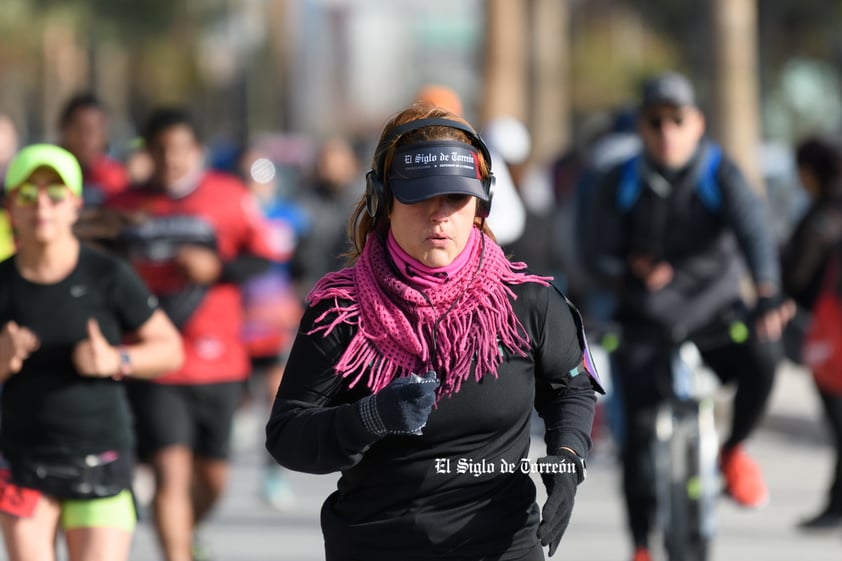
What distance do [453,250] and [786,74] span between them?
4566 cm

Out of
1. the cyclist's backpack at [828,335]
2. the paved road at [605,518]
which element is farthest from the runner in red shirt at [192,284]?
the cyclist's backpack at [828,335]

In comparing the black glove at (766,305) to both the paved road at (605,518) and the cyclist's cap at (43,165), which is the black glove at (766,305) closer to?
the paved road at (605,518)

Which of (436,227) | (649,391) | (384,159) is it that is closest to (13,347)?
(384,159)

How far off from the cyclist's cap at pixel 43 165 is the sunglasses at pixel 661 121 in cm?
262

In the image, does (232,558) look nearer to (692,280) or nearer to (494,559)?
(692,280)

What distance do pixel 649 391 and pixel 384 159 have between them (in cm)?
370

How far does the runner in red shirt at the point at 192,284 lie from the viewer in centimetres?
752

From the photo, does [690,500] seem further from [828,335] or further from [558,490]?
[558,490]

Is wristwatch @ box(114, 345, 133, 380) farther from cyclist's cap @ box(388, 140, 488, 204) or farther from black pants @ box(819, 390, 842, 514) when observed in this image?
black pants @ box(819, 390, 842, 514)

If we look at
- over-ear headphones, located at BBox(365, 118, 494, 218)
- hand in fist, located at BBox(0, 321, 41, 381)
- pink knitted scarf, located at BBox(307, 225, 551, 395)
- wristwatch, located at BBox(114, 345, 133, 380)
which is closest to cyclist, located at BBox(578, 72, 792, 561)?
wristwatch, located at BBox(114, 345, 133, 380)

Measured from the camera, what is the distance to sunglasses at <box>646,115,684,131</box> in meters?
7.24

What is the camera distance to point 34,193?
5656 millimetres

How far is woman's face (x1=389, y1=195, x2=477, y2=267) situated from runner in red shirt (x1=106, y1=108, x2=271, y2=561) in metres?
3.78

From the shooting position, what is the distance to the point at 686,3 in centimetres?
4631
